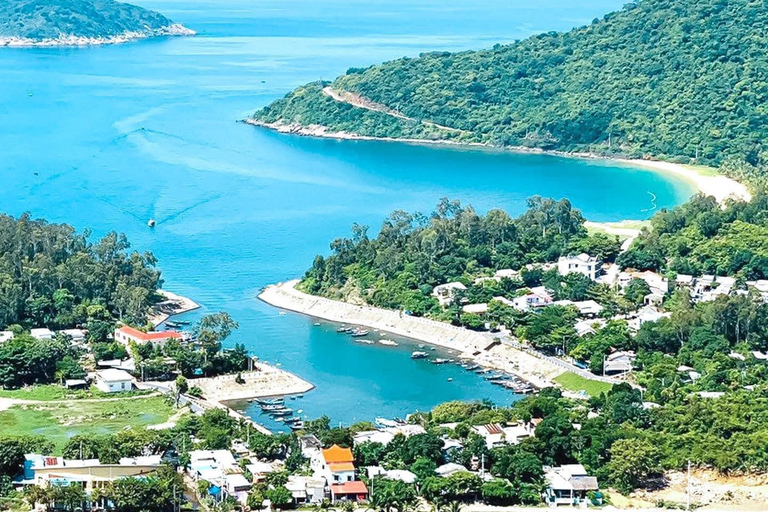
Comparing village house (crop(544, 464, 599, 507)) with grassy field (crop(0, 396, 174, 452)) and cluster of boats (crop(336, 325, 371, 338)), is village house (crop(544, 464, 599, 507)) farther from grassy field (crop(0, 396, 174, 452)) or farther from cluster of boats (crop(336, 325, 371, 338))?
cluster of boats (crop(336, 325, 371, 338))

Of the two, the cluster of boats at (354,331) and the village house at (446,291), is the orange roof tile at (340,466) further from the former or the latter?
the village house at (446,291)

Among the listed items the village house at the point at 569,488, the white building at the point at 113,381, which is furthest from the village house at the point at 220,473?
the white building at the point at 113,381

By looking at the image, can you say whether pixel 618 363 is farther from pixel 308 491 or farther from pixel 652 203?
pixel 652 203

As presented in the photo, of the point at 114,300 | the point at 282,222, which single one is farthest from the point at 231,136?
the point at 114,300

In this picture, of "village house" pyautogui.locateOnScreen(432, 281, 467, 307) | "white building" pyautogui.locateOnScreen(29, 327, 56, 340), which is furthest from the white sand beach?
"village house" pyautogui.locateOnScreen(432, 281, 467, 307)

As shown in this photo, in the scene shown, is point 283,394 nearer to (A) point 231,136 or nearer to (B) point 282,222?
(B) point 282,222
